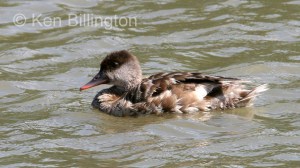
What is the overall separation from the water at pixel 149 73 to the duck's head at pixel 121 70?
1.53ft

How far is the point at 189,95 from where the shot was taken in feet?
35.7

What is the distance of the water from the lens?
30.6 ft

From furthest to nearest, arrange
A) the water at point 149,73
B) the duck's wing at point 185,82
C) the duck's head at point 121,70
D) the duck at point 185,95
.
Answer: the duck's head at point 121,70, the duck at point 185,95, the duck's wing at point 185,82, the water at point 149,73

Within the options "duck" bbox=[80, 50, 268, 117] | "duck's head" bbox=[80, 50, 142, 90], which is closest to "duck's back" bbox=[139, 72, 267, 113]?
"duck" bbox=[80, 50, 268, 117]

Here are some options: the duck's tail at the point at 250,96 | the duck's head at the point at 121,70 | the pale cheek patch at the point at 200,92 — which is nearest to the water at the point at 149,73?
the duck's tail at the point at 250,96

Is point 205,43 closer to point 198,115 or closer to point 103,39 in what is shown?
point 103,39

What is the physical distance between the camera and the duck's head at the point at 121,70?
11406mm

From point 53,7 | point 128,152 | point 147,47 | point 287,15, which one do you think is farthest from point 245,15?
point 128,152

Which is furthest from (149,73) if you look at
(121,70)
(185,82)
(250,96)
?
(250,96)

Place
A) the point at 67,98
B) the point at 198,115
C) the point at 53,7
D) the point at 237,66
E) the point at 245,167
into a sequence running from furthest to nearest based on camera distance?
1. the point at 53,7
2. the point at 237,66
3. the point at 67,98
4. the point at 198,115
5. the point at 245,167

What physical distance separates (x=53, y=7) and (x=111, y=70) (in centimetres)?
488

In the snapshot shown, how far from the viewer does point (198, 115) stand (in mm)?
10820

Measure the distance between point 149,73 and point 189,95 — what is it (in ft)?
6.45

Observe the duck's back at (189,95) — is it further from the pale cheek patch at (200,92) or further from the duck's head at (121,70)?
the duck's head at (121,70)
